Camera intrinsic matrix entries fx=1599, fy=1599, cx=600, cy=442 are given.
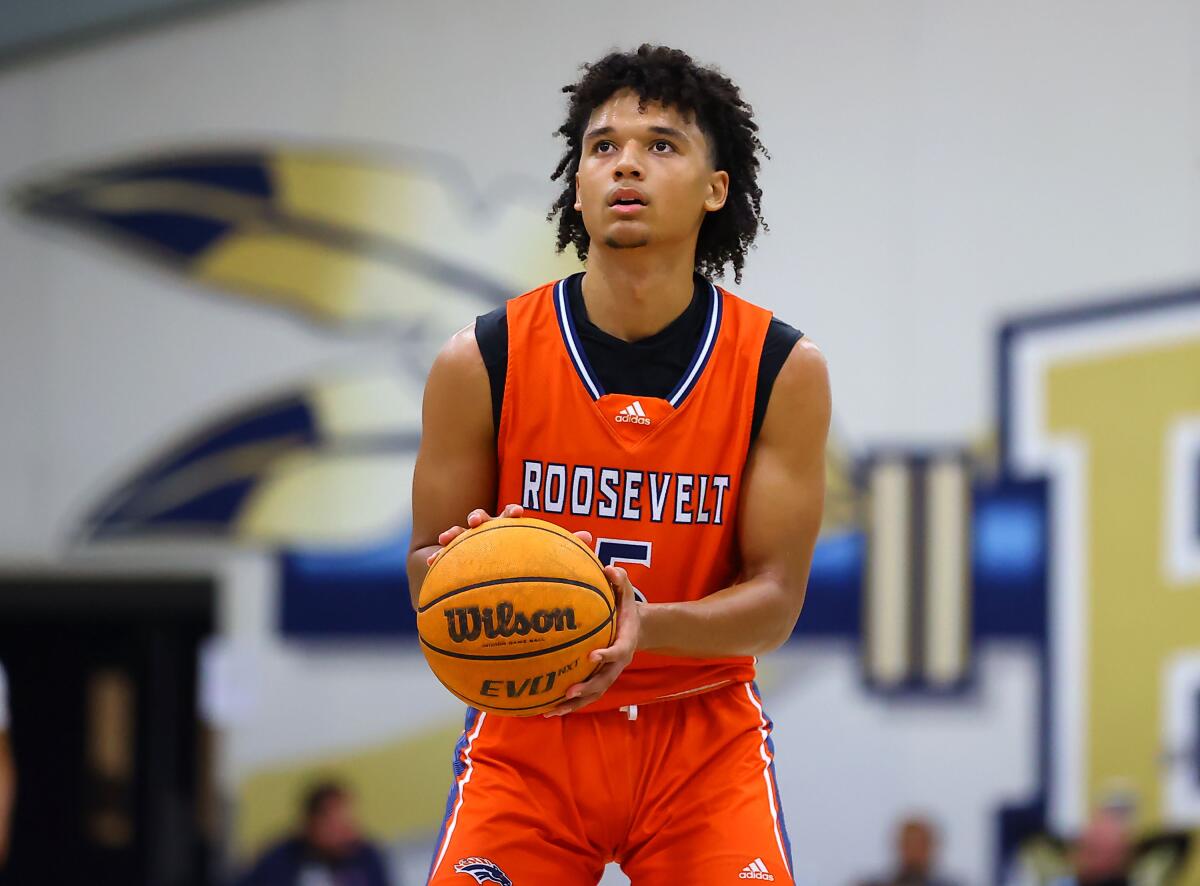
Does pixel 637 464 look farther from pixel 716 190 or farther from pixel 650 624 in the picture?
pixel 716 190

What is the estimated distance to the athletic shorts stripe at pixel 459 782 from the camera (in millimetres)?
3172

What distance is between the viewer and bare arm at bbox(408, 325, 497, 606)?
333 centimetres

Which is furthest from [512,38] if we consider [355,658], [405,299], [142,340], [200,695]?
[200,695]

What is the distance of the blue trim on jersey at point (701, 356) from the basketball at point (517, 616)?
21.1 inches

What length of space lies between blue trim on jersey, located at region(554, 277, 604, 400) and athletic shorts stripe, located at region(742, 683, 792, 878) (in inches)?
28.8

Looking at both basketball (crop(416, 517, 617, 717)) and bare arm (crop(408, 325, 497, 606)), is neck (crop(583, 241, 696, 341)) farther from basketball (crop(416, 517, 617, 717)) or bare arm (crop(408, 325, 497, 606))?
basketball (crop(416, 517, 617, 717))

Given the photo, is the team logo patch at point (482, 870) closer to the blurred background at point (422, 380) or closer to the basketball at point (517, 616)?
the basketball at point (517, 616)

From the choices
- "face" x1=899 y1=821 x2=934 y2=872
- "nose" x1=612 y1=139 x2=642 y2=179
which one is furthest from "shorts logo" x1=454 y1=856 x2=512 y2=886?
"face" x1=899 y1=821 x2=934 y2=872

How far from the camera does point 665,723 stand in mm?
3355

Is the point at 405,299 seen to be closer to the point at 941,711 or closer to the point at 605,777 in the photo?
the point at 941,711

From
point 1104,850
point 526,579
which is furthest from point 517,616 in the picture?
point 1104,850

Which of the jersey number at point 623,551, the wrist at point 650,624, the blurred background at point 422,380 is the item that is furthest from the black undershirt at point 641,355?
the blurred background at point 422,380

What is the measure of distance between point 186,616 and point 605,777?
306 inches

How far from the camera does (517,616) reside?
9.36ft
